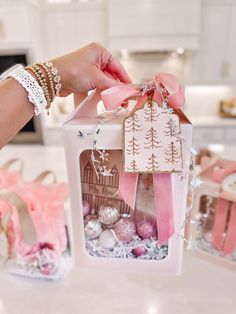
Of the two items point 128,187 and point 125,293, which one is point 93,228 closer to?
point 128,187

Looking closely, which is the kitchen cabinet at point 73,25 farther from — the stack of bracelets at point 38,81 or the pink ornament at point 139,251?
the pink ornament at point 139,251

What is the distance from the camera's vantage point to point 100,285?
55 centimetres

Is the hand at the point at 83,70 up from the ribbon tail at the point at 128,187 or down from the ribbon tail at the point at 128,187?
up

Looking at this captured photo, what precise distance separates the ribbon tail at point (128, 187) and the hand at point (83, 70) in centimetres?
16

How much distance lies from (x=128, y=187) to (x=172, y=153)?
0.27 feet

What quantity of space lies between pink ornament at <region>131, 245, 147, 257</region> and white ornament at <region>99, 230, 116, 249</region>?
0.04 metres

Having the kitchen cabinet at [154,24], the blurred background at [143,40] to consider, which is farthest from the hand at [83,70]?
the kitchen cabinet at [154,24]

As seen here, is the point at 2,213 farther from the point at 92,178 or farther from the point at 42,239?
the point at 92,178

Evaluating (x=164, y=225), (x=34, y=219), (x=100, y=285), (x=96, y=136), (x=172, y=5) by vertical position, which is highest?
(x=172, y=5)

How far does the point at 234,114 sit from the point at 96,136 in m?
3.16

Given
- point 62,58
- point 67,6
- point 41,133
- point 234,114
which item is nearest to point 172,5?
point 67,6

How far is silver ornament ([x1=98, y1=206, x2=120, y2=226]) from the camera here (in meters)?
0.40

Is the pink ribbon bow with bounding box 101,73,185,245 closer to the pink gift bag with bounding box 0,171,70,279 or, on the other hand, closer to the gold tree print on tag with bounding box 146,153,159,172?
the gold tree print on tag with bounding box 146,153,159,172

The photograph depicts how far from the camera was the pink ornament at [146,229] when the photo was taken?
400mm
